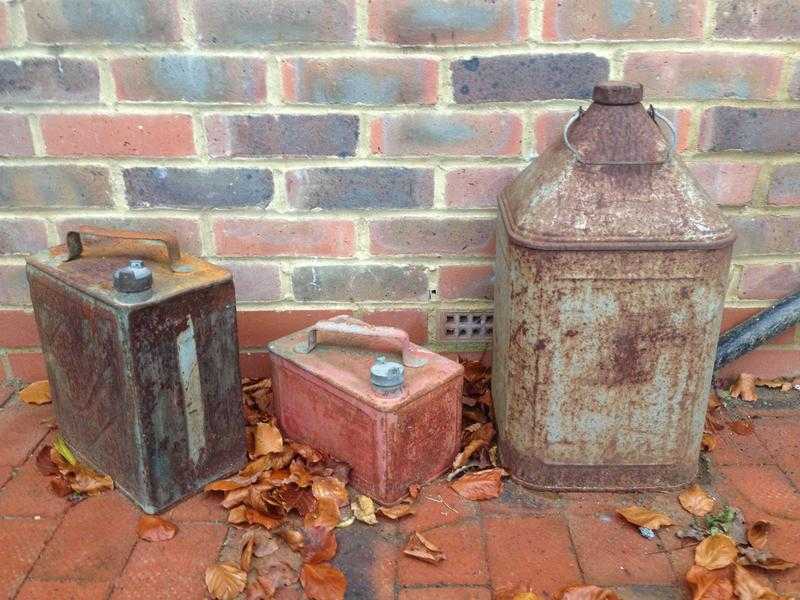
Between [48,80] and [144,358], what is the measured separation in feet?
2.86

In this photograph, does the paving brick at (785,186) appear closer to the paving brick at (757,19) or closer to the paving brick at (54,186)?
the paving brick at (757,19)

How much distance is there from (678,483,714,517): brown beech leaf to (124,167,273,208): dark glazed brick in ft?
4.52

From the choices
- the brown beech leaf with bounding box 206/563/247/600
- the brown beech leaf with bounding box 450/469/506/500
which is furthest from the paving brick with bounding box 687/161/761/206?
the brown beech leaf with bounding box 206/563/247/600

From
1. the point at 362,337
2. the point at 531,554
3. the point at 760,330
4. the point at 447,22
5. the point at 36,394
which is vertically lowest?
the point at 531,554

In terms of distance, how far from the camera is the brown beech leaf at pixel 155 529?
1.77m

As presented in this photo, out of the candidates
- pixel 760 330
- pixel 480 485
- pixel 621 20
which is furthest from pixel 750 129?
pixel 480 485

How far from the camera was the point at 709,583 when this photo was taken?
5.31 feet

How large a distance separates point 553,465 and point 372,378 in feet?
1.74

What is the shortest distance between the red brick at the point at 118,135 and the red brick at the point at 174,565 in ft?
3.34

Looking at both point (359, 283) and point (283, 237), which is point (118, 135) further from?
point (359, 283)

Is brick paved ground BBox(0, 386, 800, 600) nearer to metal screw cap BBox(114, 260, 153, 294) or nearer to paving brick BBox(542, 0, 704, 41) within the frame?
metal screw cap BBox(114, 260, 153, 294)

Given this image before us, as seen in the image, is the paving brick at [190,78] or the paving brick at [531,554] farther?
the paving brick at [190,78]

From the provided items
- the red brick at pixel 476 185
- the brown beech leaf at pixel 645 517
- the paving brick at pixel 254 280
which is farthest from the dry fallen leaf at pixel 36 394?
the brown beech leaf at pixel 645 517

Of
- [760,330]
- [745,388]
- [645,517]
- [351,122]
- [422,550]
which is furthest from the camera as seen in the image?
[745,388]
